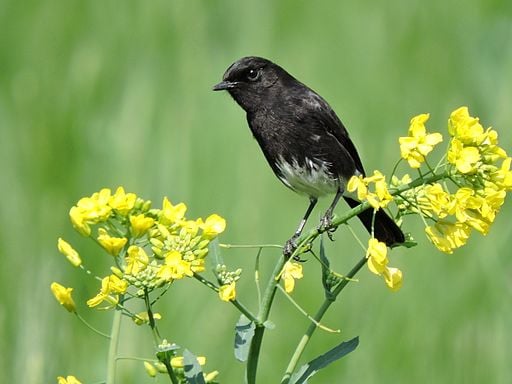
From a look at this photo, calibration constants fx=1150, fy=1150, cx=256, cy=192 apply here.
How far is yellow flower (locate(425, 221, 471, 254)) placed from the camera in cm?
237

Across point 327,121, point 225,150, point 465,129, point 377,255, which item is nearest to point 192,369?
point 377,255

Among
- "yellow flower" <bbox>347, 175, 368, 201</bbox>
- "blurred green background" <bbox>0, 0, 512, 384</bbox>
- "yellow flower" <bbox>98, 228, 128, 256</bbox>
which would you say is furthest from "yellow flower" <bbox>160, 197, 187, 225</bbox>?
"blurred green background" <bbox>0, 0, 512, 384</bbox>

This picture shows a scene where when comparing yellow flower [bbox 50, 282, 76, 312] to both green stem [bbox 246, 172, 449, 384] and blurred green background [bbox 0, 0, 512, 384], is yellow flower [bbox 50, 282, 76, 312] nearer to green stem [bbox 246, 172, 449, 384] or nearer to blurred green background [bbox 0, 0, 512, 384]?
green stem [bbox 246, 172, 449, 384]

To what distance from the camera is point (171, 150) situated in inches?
227

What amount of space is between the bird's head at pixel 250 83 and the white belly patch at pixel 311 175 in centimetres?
33

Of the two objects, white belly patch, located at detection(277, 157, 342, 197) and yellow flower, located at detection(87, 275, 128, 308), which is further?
white belly patch, located at detection(277, 157, 342, 197)

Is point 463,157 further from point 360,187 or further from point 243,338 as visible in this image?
point 243,338

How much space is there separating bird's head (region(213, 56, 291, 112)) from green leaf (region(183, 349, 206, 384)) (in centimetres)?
208

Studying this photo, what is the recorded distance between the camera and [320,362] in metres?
2.39

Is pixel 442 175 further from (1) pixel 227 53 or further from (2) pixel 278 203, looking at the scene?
(1) pixel 227 53

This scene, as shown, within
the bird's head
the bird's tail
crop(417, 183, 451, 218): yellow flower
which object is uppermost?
the bird's head

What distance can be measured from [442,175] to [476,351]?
7.22 ft

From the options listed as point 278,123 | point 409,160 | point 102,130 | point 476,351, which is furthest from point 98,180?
point 409,160

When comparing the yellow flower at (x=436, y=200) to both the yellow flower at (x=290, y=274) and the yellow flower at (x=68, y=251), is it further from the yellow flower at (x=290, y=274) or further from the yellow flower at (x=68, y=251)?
the yellow flower at (x=68, y=251)
